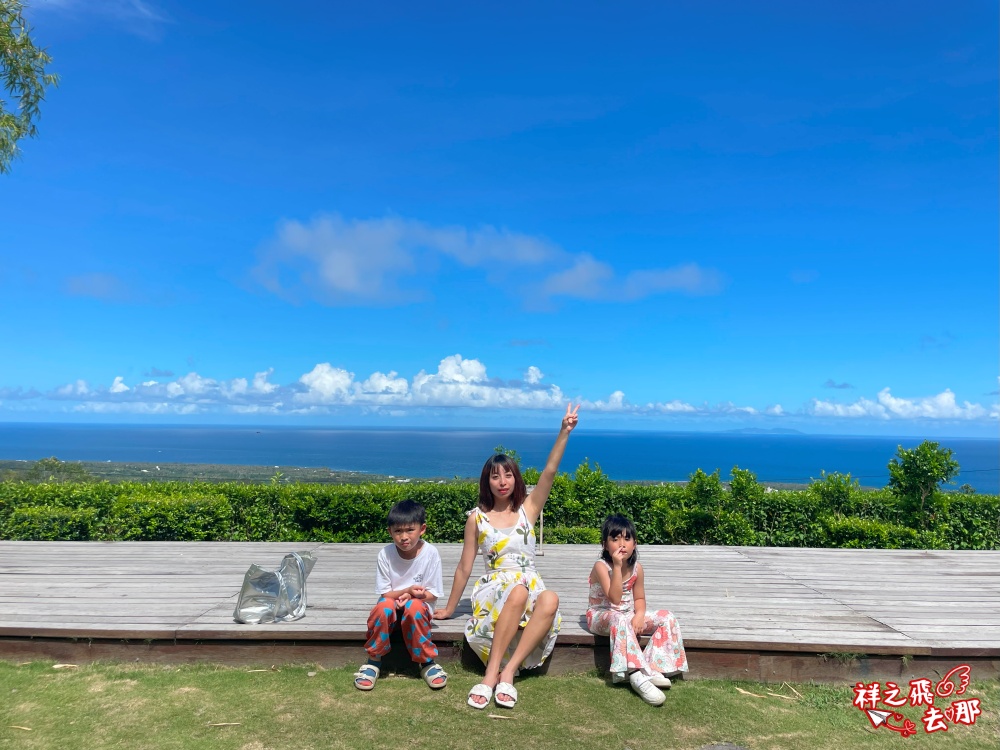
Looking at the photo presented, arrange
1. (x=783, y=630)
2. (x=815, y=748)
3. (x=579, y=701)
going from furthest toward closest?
(x=783, y=630), (x=579, y=701), (x=815, y=748)

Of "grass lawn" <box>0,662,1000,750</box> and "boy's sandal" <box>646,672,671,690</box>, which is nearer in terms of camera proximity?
"grass lawn" <box>0,662,1000,750</box>

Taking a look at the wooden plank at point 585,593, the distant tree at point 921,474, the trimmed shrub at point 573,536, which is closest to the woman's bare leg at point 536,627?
the wooden plank at point 585,593

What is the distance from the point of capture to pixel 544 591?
426 centimetres

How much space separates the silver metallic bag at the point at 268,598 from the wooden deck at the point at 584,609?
0.39 ft

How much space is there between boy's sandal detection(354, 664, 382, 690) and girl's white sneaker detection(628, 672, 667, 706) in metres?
1.67

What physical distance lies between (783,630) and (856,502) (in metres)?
5.27

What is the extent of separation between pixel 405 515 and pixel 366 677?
1.05m

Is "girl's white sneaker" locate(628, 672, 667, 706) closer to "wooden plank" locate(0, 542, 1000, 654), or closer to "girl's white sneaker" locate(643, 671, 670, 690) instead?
"girl's white sneaker" locate(643, 671, 670, 690)

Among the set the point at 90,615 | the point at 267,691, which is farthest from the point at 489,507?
the point at 90,615

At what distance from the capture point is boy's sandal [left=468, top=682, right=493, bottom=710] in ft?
12.6

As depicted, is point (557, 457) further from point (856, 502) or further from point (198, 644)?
point (856, 502)

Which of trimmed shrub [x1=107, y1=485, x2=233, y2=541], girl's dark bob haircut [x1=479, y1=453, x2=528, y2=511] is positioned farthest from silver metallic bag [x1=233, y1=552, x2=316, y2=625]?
trimmed shrub [x1=107, y1=485, x2=233, y2=541]

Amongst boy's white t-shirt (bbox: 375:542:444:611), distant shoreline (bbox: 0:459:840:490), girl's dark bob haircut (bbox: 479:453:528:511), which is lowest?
distant shoreline (bbox: 0:459:840:490)

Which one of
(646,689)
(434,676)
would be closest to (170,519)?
(434,676)
